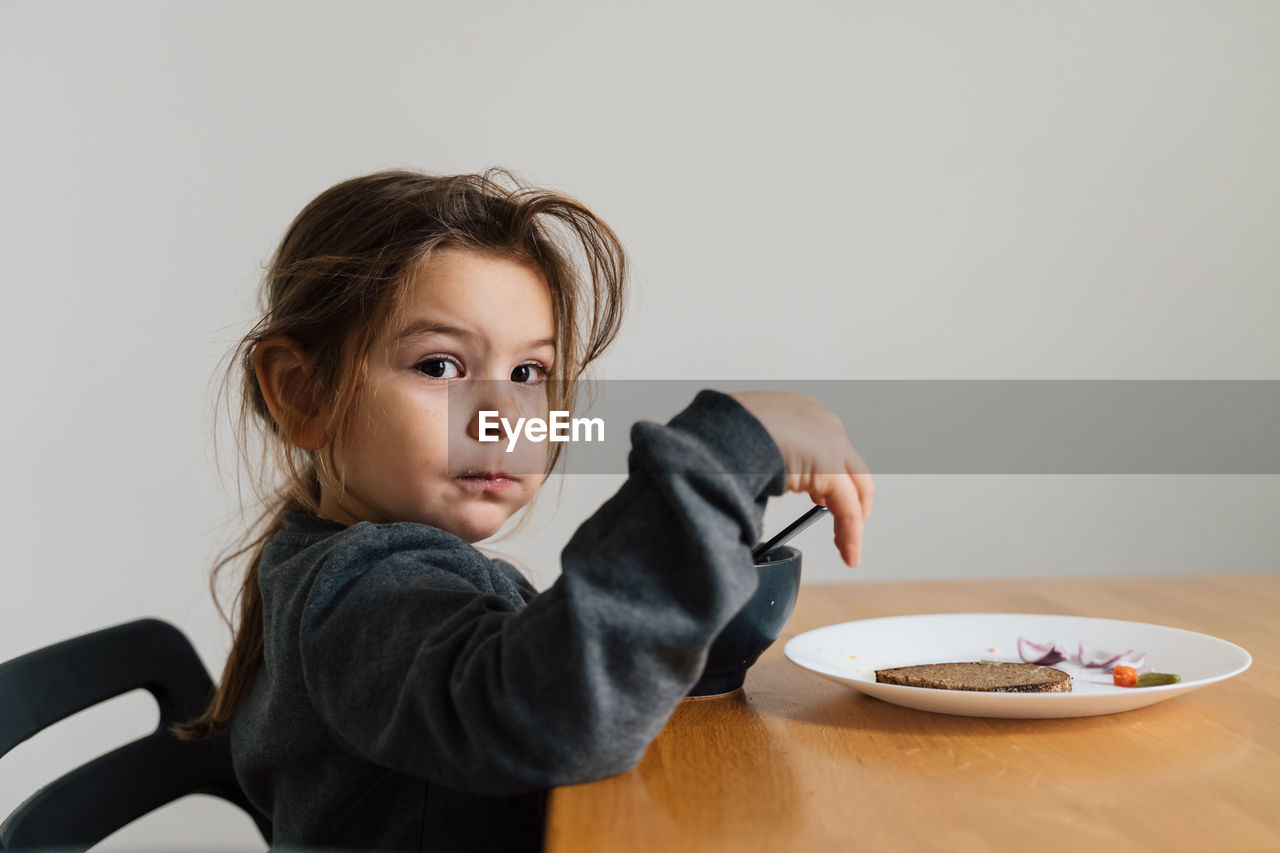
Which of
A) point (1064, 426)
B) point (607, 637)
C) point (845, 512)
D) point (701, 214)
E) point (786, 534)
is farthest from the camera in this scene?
point (1064, 426)

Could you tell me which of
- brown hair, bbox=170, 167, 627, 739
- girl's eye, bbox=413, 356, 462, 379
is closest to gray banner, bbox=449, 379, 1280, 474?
brown hair, bbox=170, 167, 627, 739

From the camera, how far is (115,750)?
837 mm

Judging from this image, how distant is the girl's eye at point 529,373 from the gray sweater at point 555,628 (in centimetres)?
23

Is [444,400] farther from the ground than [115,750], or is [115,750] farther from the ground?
[444,400]

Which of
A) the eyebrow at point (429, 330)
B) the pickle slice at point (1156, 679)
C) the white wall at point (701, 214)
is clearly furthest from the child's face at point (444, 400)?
the white wall at point (701, 214)

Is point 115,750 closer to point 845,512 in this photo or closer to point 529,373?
point 529,373

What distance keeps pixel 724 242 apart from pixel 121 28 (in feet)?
4.22

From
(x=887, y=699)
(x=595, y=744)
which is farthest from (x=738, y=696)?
(x=595, y=744)

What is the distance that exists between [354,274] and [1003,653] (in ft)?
1.93

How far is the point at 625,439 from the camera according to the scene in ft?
Answer: 7.39

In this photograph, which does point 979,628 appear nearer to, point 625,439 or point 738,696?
point 738,696

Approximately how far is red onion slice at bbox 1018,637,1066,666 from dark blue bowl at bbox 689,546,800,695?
20cm

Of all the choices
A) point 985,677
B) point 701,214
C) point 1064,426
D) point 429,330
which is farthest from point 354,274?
point 1064,426

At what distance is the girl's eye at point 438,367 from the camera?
31.8 inches
